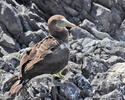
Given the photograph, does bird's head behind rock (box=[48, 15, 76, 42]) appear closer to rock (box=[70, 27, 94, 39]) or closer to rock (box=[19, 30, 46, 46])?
rock (box=[19, 30, 46, 46])

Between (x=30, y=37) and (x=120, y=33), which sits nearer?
(x=30, y=37)

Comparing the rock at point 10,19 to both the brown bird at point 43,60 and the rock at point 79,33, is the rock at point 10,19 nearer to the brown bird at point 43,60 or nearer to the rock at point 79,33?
the rock at point 79,33

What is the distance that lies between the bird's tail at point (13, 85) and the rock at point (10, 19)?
10176 mm

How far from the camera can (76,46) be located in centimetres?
A: 1708

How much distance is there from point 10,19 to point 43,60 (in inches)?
431

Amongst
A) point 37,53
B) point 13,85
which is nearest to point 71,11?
point 37,53

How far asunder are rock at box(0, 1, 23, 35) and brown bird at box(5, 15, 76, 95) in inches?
394

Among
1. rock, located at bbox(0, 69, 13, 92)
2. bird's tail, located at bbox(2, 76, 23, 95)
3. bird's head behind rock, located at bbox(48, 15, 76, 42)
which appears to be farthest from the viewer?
bird's head behind rock, located at bbox(48, 15, 76, 42)

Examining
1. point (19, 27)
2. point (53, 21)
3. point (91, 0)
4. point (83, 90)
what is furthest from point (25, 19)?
point (83, 90)

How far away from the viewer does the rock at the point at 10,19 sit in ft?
66.7

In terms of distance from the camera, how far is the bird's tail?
32.6ft

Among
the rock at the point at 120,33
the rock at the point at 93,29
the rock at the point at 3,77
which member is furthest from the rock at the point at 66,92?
the rock at the point at 120,33

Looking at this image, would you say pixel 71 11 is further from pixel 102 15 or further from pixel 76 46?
pixel 76 46

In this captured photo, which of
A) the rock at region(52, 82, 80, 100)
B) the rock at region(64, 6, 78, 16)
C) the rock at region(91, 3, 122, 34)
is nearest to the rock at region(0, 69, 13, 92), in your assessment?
the rock at region(52, 82, 80, 100)
